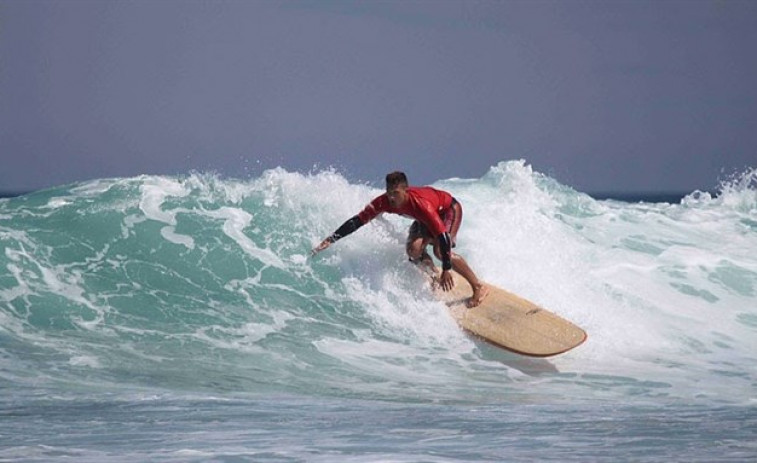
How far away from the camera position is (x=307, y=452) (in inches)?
218

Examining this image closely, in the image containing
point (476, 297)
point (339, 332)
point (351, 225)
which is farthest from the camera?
point (339, 332)

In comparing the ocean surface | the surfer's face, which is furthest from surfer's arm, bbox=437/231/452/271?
the ocean surface

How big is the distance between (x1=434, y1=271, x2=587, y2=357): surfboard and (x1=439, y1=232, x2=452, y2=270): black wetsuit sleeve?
1.97 ft

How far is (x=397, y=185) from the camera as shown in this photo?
8.55 meters

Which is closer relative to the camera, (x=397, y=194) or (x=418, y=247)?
(x=397, y=194)

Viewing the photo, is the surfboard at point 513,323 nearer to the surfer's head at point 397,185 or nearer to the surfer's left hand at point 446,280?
the surfer's left hand at point 446,280

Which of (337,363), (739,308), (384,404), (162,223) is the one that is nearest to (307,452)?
(384,404)

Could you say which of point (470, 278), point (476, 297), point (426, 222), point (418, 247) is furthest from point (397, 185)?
point (476, 297)

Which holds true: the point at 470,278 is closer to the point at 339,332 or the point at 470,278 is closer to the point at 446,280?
the point at 446,280

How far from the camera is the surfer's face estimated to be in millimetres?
8570

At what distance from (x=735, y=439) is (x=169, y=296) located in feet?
19.1

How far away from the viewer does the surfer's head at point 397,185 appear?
8547 millimetres

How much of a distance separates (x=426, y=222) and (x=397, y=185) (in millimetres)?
401

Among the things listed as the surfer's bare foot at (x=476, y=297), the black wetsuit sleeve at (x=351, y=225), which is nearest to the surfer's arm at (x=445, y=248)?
the surfer's bare foot at (x=476, y=297)
